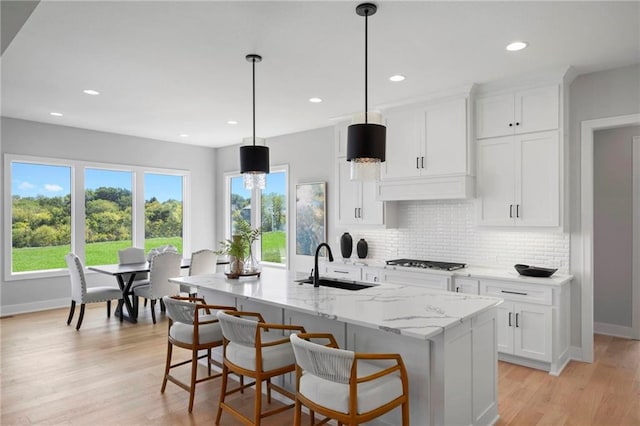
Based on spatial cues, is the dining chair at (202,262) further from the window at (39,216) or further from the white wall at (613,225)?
the white wall at (613,225)

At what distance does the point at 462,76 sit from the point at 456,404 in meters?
2.98

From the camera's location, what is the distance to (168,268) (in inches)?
216

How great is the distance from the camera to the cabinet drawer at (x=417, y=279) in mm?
4324

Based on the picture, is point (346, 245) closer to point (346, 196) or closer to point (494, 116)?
point (346, 196)

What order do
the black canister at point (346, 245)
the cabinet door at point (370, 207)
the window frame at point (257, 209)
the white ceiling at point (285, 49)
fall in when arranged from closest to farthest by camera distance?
the white ceiling at point (285, 49) → the cabinet door at point (370, 207) → the black canister at point (346, 245) → the window frame at point (257, 209)

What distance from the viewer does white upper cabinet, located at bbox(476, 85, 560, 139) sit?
12.7 feet

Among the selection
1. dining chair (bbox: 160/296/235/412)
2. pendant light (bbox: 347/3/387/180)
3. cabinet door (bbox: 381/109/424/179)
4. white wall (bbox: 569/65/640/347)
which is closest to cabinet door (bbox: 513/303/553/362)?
white wall (bbox: 569/65/640/347)

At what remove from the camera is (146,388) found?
3.43 meters

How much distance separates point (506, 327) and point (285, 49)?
10.6 ft

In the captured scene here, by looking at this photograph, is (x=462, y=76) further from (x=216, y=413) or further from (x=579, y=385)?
(x=216, y=413)

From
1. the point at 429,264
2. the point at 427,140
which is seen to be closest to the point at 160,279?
the point at 429,264

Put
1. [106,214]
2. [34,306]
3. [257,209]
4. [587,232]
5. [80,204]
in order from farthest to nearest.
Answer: [257,209] < [106,214] < [80,204] < [34,306] < [587,232]

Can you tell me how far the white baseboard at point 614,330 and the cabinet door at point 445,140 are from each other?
270cm

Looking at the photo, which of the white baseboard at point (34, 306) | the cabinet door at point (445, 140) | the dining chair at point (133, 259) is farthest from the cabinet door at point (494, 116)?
the white baseboard at point (34, 306)
